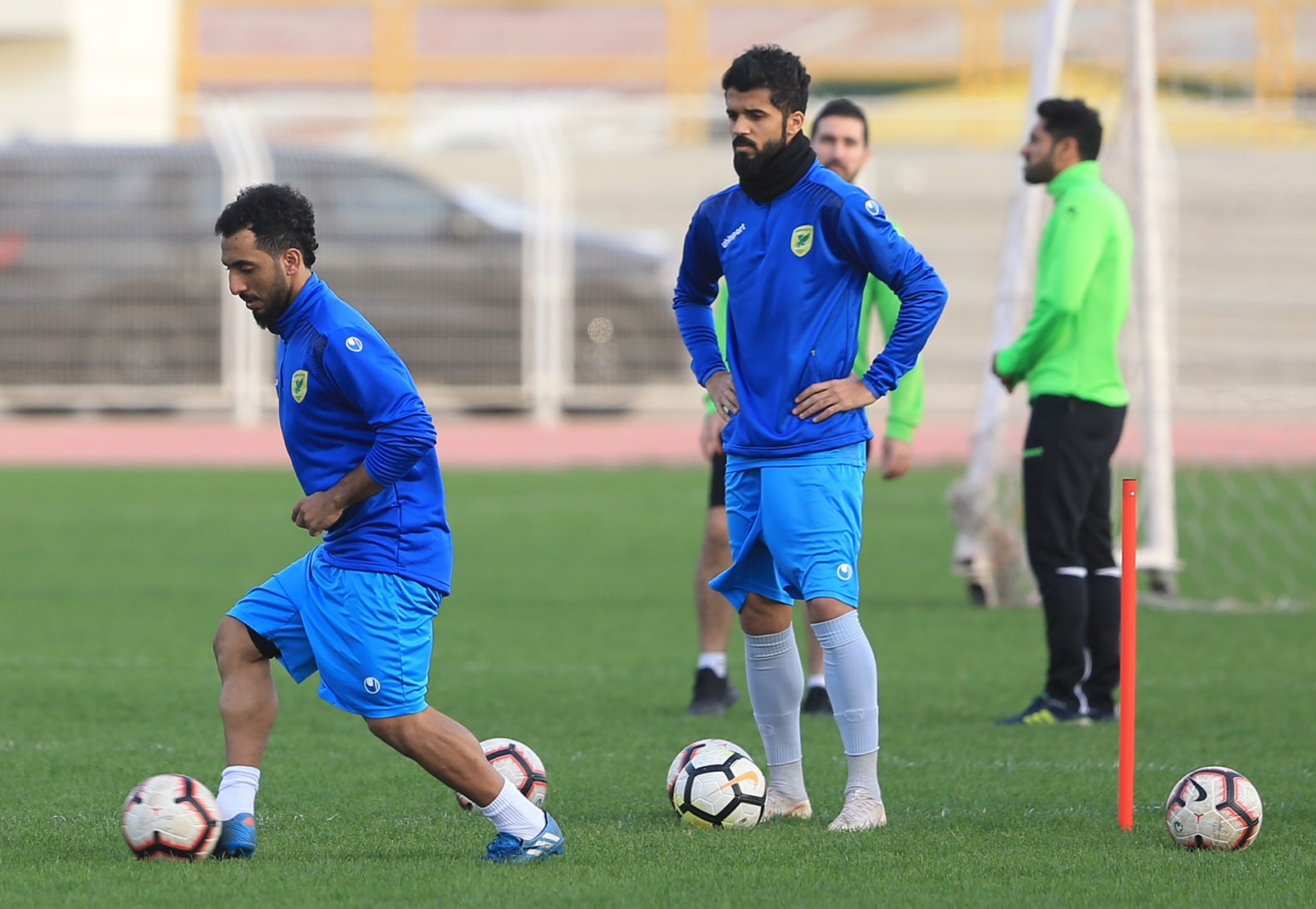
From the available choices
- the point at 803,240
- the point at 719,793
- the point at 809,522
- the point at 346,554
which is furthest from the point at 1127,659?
the point at 346,554

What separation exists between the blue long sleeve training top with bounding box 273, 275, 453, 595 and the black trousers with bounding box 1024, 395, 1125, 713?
3.10 m

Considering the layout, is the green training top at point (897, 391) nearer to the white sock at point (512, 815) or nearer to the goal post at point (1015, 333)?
the white sock at point (512, 815)

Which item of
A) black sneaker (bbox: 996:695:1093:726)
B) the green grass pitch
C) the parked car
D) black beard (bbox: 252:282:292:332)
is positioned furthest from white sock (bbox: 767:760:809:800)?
the parked car

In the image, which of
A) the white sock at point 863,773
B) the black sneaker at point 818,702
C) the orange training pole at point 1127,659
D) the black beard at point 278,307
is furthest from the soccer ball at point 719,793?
the black sneaker at point 818,702

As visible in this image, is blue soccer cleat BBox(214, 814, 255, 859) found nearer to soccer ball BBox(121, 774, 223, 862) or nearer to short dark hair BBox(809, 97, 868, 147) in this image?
soccer ball BBox(121, 774, 223, 862)

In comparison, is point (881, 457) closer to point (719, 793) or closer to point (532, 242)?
point (719, 793)

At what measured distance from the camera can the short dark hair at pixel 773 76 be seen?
513cm

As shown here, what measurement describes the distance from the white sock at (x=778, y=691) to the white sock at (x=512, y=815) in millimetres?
961

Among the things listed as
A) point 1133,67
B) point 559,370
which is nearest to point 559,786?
point 1133,67

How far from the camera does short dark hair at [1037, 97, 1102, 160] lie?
7273 millimetres

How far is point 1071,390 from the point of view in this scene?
7.15 m

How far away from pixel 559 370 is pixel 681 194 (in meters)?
2.97

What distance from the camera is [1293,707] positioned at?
743cm

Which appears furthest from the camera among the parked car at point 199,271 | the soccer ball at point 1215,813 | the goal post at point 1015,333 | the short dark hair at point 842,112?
the parked car at point 199,271
